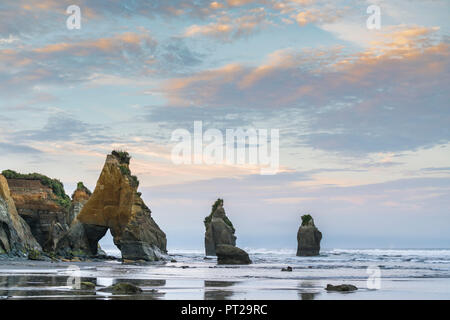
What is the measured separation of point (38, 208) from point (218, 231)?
5101 cm

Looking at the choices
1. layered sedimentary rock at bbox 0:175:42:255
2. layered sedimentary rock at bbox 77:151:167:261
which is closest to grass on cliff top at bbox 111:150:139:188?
layered sedimentary rock at bbox 77:151:167:261

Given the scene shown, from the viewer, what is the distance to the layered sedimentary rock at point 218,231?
406 feet

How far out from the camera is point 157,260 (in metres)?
77.6

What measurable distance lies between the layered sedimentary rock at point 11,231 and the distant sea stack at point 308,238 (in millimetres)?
70006

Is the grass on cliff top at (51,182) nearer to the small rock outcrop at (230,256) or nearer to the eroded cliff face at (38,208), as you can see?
the eroded cliff face at (38,208)

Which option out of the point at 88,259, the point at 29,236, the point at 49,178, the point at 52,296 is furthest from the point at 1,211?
the point at 52,296

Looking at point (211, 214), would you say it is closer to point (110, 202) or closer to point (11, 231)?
point (110, 202)

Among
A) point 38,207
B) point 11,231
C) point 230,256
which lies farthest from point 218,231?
point 11,231

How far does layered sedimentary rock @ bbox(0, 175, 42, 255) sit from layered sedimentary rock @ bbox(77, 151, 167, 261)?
9.59m

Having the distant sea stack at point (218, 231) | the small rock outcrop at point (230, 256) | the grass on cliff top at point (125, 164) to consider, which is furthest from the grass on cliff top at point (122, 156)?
the distant sea stack at point (218, 231)

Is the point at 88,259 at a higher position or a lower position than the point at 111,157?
lower

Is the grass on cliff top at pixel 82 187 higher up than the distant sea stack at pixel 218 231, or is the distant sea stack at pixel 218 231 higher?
the grass on cliff top at pixel 82 187

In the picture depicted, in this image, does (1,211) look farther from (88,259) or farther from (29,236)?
(88,259)
